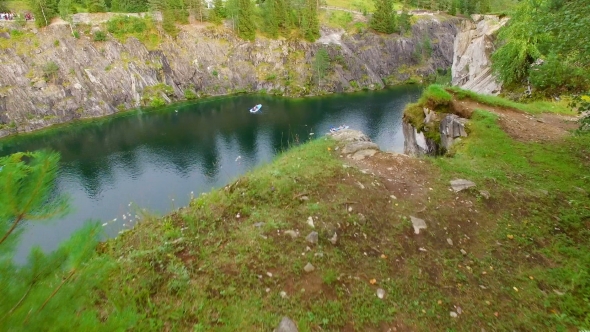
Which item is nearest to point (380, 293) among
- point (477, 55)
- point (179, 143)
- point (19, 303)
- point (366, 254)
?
point (366, 254)

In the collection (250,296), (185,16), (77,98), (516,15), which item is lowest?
(77,98)

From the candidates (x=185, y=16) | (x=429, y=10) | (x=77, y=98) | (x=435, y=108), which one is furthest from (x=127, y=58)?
(x=429, y=10)

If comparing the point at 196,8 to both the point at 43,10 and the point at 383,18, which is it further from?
the point at 383,18

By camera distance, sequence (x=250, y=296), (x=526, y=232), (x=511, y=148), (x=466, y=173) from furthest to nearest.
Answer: (x=511, y=148) → (x=466, y=173) → (x=526, y=232) → (x=250, y=296)

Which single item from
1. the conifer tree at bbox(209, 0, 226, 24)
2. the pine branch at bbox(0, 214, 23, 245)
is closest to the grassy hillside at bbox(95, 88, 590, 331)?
the pine branch at bbox(0, 214, 23, 245)

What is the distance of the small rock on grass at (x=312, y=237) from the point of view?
7590 mm

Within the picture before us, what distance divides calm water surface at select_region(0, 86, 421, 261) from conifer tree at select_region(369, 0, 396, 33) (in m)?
21.5

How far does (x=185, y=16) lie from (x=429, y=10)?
66449 millimetres

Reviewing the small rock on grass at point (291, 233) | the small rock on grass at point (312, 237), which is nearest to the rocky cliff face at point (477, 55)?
the small rock on grass at point (312, 237)

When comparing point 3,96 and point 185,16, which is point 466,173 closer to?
point 3,96

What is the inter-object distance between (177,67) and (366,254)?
66.8 metres

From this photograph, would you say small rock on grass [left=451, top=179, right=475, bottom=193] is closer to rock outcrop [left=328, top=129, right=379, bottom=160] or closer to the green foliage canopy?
rock outcrop [left=328, top=129, right=379, bottom=160]

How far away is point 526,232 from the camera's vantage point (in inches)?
328

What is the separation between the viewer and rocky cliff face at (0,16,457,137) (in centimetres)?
5153
